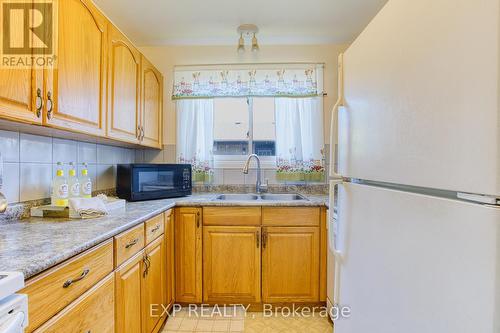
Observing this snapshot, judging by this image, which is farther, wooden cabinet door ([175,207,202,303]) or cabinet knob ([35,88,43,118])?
wooden cabinet door ([175,207,202,303])

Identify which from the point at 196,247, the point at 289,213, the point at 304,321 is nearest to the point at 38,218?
the point at 196,247

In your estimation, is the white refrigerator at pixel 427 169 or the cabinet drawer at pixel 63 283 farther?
the cabinet drawer at pixel 63 283

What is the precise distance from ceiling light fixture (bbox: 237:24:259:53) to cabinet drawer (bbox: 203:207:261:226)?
137 centimetres

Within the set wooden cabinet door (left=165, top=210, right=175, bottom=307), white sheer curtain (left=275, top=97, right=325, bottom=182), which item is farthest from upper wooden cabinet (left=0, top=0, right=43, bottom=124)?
white sheer curtain (left=275, top=97, right=325, bottom=182)

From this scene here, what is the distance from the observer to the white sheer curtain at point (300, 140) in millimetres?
2439

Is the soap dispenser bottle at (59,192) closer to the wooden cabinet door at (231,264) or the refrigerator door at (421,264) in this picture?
the wooden cabinet door at (231,264)

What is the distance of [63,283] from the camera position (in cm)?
82

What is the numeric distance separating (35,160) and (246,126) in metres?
1.61

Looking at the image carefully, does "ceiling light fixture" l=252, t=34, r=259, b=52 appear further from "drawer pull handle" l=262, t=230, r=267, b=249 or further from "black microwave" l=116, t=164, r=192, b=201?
"drawer pull handle" l=262, t=230, r=267, b=249

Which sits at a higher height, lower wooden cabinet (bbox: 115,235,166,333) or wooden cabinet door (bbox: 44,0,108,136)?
wooden cabinet door (bbox: 44,0,108,136)

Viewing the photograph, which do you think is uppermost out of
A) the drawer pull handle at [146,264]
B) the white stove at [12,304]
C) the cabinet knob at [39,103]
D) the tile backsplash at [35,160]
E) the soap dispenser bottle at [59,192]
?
the cabinet knob at [39,103]

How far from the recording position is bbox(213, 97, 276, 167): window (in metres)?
2.52

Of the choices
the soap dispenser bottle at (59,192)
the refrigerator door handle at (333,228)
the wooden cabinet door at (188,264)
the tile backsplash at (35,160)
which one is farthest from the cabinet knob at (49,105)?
the refrigerator door handle at (333,228)

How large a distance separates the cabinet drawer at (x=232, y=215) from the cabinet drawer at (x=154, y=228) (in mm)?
351
